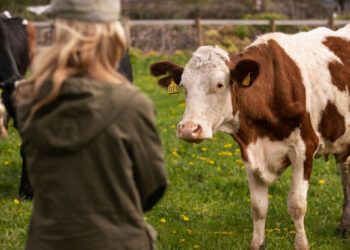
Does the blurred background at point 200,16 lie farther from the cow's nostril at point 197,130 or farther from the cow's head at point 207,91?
the cow's nostril at point 197,130

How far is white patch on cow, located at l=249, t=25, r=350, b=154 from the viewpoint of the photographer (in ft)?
15.3

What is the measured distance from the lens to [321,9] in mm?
28688

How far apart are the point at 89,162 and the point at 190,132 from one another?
202 centimetres

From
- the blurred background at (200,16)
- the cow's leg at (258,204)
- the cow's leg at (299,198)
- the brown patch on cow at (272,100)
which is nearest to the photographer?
the brown patch on cow at (272,100)

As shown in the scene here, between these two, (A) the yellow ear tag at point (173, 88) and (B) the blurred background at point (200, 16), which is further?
(B) the blurred background at point (200, 16)

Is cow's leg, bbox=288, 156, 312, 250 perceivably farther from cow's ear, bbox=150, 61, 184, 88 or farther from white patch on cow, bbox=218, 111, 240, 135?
cow's ear, bbox=150, 61, 184, 88

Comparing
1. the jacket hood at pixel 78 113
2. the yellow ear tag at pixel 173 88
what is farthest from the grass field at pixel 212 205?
the jacket hood at pixel 78 113

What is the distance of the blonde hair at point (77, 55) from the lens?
1.96 m

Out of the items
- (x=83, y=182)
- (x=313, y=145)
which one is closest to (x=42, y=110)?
(x=83, y=182)

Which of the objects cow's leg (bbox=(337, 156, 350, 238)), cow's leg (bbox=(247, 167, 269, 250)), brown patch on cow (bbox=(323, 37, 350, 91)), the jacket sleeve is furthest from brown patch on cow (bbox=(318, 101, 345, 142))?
the jacket sleeve

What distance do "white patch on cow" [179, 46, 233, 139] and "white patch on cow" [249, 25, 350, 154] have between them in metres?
0.60

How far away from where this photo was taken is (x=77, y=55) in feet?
6.48

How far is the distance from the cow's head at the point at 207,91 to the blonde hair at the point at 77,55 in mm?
2040

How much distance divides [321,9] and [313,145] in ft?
85.0
